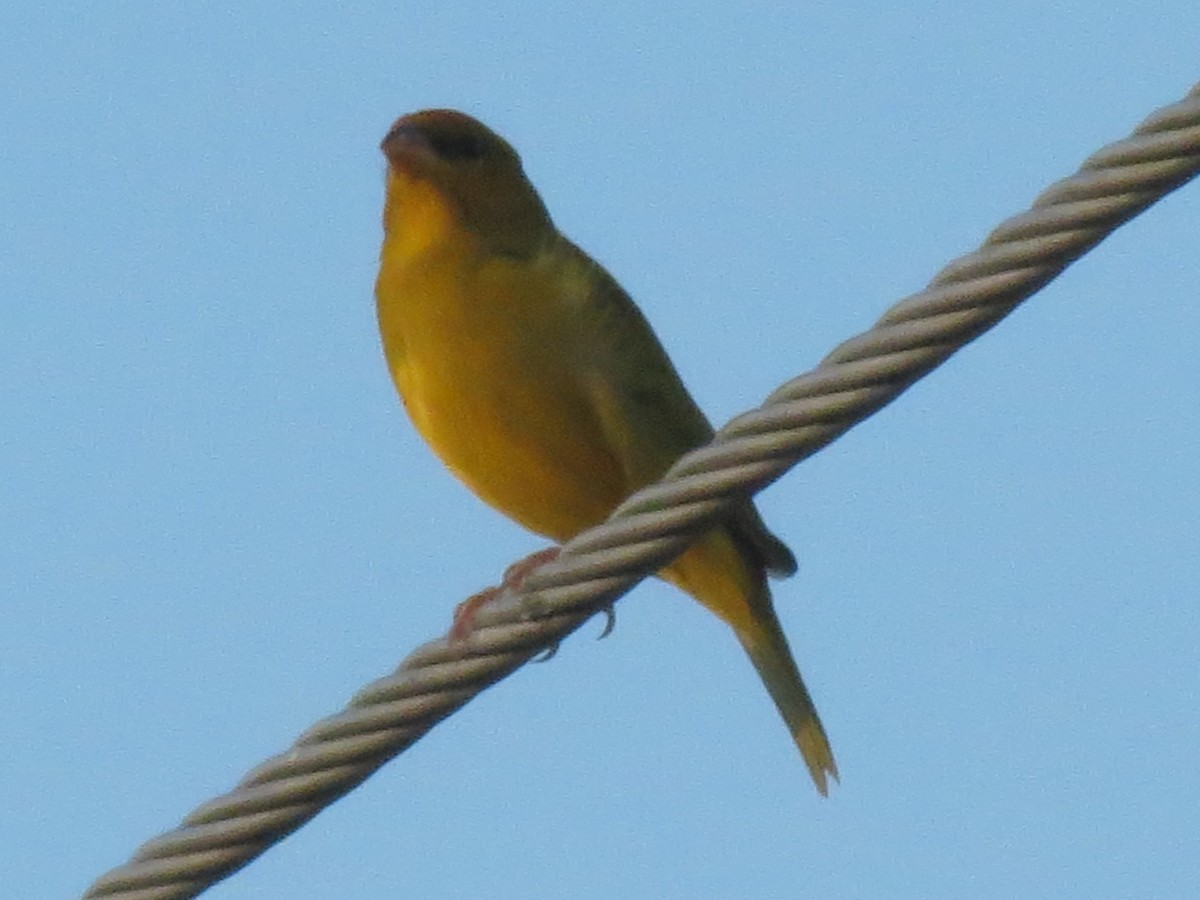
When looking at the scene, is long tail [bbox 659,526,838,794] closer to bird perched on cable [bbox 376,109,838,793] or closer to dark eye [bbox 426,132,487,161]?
bird perched on cable [bbox 376,109,838,793]

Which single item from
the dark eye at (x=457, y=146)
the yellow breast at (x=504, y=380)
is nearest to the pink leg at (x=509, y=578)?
the yellow breast at (x=504, y=380)

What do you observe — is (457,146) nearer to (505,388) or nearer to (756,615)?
(505,388)

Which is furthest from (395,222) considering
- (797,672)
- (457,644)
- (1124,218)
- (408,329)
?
(1124,218)

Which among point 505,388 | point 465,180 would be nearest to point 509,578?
point 505,388

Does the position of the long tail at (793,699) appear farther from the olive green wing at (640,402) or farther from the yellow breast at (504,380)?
the yellow breast at (504,380)

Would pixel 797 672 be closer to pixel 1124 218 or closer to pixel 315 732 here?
pixel 315 732

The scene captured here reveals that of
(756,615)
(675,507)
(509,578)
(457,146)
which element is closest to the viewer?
(675,507)
